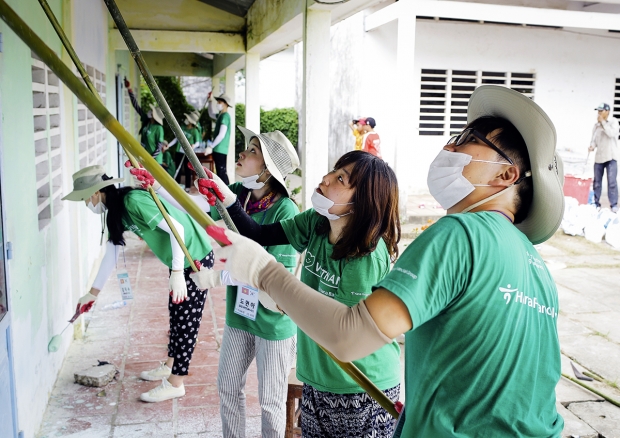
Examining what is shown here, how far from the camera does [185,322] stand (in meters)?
3.75

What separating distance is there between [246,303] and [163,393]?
1368 mm

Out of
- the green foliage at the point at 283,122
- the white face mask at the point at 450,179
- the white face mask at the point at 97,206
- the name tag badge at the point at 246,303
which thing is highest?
the green foliage at the point at 283,122

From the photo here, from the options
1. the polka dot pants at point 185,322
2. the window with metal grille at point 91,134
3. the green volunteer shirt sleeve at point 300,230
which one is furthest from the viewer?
the window with metal grille at point 91,134

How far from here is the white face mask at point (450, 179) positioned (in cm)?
157

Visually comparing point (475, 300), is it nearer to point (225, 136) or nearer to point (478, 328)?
point (478, 328)

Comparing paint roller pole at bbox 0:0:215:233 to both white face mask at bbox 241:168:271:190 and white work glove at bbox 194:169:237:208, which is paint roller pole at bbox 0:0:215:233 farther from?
white face mask at bbox 241:168:271:190

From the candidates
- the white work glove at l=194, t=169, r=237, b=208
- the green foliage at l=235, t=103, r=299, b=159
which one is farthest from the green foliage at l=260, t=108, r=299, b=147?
the white work glove at l=194, t=169, r=237, b=208

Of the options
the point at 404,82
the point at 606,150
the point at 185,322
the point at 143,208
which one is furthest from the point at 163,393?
the point at 606,150

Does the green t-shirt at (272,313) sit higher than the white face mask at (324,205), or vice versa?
the white face mask at (324,205)

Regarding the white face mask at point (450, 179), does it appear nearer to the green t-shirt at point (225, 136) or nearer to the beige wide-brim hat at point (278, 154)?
the beige wide-brim hat at point (278, 154)

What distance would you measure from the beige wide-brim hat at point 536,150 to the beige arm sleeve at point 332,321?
1.89 feet

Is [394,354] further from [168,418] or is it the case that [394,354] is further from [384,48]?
[384,48]

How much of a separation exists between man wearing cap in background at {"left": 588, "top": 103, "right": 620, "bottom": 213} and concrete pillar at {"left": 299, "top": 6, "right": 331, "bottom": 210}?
6901mm

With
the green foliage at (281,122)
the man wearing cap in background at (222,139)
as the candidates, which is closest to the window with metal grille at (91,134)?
the man wearing cap in background at (222,139)
